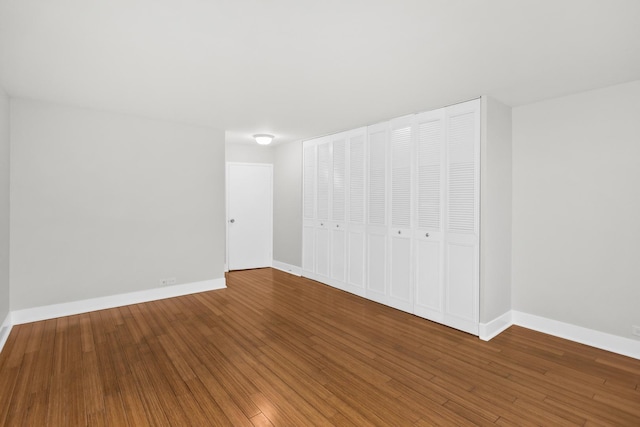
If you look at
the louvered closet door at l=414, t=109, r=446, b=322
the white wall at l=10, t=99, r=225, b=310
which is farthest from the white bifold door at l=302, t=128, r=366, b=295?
the white wall at l=10, t=99, r=225, b=310

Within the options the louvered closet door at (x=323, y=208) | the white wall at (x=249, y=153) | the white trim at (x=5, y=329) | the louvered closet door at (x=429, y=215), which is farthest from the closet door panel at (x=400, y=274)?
the white trim at (x=5, y=329)

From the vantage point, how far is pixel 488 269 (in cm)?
341

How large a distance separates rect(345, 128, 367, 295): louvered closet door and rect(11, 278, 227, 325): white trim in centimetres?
221

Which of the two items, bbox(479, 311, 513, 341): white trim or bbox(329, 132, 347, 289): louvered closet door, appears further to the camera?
bbox(329, 132, 347, 289): louvered closet door

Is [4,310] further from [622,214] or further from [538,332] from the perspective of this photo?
[622,214]

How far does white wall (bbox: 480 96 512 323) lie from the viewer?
11.1ft

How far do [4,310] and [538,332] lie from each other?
19.5ft

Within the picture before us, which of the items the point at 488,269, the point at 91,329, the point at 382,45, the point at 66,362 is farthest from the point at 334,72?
the point at 91,329

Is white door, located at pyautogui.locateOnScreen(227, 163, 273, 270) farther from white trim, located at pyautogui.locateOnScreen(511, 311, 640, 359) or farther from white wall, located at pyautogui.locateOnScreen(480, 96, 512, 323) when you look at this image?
white trim, located at pyautogui.locateOnScreen(511, 311, 640, 359)

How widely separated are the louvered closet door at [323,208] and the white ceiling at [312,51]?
5.63ft

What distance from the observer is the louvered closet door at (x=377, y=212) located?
448 cm

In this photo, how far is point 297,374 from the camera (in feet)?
8.61

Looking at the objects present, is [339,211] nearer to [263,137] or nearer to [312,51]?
[263,137]

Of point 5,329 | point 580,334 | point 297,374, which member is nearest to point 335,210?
point 297,374
